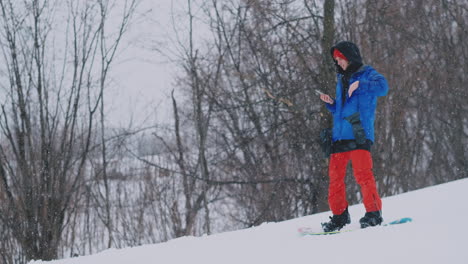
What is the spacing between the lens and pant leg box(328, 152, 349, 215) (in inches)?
140

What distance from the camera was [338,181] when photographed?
358 cm

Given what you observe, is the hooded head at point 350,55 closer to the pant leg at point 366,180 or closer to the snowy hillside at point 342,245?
the pant leg at point 366,180

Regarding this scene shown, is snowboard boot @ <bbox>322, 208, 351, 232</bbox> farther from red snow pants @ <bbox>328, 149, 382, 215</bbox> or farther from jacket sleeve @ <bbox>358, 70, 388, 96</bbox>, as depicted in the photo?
jacket sleeve @ <bbox>358, 70, 388, 96</bbox>

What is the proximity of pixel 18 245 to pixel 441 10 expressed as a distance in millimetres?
→ 10756

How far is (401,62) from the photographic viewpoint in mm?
9258

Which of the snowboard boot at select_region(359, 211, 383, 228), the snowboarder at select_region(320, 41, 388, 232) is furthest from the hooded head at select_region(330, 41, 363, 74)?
the snowboard boot at select_region(359, 211, 383, 228)

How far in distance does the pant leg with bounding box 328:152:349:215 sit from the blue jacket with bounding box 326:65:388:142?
16 cm

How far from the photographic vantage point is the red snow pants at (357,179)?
3.33 meters

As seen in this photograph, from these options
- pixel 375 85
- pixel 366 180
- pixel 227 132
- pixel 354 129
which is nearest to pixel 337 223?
pixel 366 180

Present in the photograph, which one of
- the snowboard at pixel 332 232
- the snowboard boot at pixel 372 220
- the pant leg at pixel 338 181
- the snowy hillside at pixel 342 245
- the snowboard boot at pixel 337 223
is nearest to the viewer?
the snowy hillside at pixel 342 245

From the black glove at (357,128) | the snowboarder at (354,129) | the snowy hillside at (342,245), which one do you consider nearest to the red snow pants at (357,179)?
the snowboarder at (354,129)

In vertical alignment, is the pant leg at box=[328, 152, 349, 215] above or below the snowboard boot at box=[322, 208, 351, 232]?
above

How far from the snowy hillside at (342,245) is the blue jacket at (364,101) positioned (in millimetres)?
771

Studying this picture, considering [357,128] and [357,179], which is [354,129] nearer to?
[357,128]
